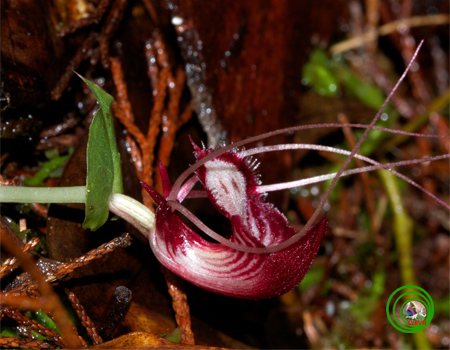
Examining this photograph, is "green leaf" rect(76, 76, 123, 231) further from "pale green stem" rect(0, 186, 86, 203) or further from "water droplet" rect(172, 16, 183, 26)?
"water droplet" rect(172, 16, 183, 26)

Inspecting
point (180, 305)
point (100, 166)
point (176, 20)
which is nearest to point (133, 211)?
point (100, 166)

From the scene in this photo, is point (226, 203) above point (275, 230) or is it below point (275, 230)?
above

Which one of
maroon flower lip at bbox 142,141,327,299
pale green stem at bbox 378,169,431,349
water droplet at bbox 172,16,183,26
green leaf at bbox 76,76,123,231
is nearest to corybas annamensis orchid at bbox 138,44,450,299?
maroon flower lip at bbox 142,141,327,299

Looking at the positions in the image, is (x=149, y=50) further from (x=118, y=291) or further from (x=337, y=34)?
(x=337, y=34)

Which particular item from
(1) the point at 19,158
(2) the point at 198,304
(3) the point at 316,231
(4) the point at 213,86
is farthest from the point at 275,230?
(1) the point at 19,158

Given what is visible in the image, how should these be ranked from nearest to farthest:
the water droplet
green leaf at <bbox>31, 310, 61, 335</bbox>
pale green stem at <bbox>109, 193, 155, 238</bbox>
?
pale green stem at <bbox>109, 193, 155, 238</bbox>
green leaf at <bbox>31, 310, 61, 335</bbox>
the water droplet

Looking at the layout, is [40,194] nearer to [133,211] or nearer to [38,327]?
[133,211]

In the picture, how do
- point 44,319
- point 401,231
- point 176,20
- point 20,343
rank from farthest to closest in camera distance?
point 401,231 → point 176,20 → point 44,319 → point 20,343
